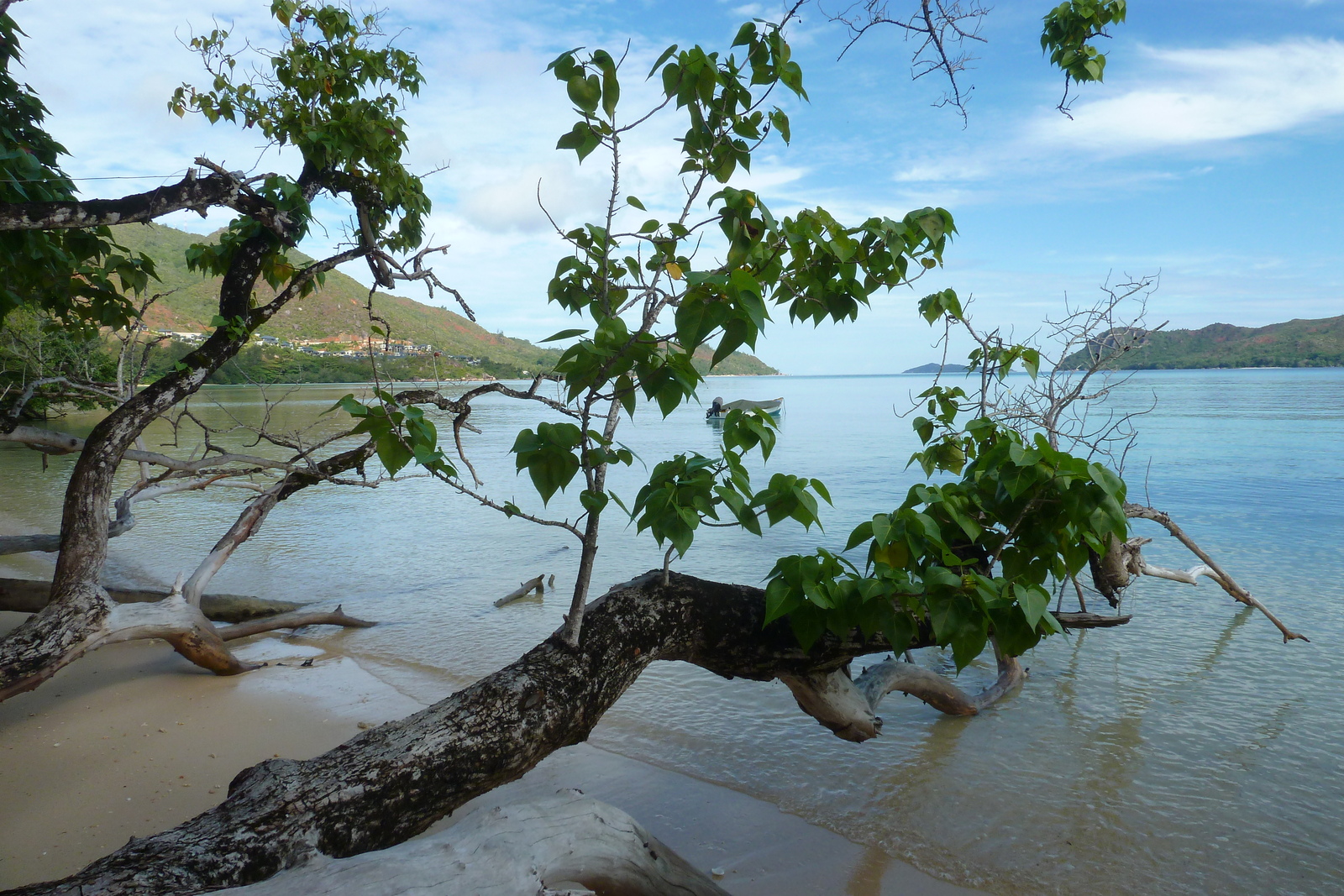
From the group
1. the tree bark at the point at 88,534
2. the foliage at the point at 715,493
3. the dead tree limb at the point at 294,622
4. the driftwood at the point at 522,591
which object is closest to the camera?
the foliage at the point at 715,493

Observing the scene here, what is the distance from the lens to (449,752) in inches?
84.4

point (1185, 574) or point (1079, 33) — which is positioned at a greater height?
point (1079, 33)

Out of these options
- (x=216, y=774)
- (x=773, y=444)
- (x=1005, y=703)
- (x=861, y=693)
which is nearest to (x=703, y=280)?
(x=773, y=444)

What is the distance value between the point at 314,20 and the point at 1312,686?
9.19 m

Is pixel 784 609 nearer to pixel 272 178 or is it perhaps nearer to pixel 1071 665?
pixel 272 178

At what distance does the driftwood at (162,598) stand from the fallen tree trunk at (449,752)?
4.78 m

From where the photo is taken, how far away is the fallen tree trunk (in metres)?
1.86

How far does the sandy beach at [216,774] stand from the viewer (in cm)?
347

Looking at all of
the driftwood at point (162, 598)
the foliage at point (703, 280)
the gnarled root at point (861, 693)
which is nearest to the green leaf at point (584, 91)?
the foliage at point (703, 280)

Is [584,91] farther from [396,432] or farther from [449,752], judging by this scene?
[449,752]

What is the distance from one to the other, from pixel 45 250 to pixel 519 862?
14.4 ft

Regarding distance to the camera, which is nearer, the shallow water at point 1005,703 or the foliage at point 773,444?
the foliage at point 773,444

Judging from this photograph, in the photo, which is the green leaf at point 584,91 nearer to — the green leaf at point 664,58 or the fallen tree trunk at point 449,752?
the green leaf at point 664,58

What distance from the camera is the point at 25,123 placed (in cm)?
497
